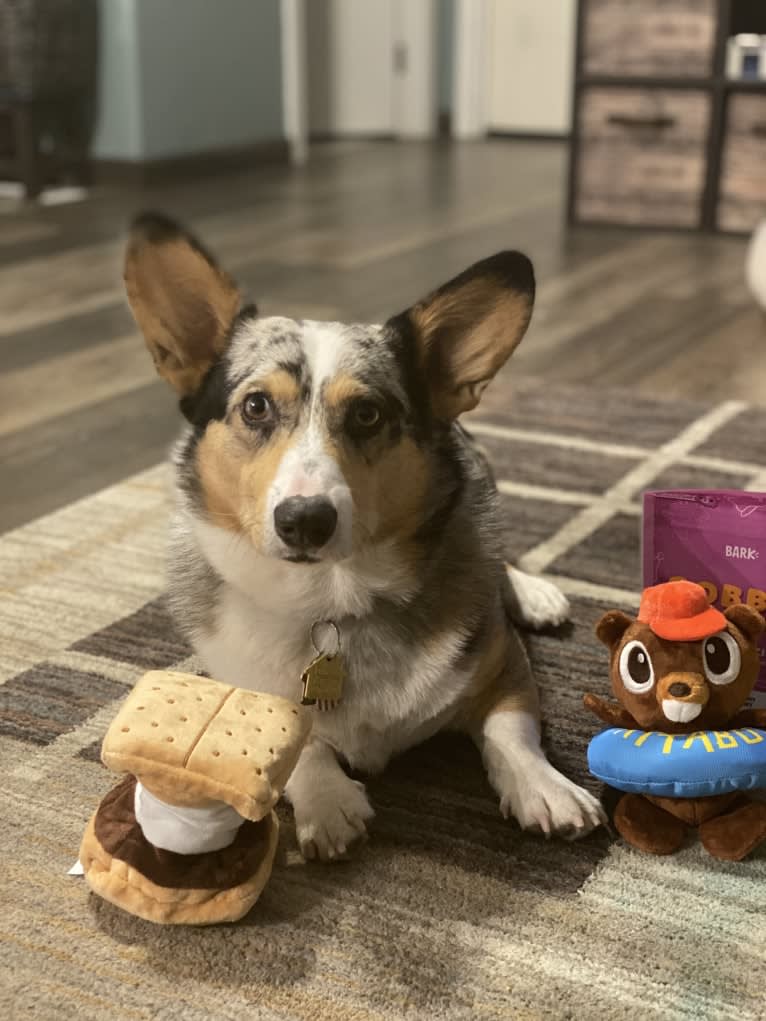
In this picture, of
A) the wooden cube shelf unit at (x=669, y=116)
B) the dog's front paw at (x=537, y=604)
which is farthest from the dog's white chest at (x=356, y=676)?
the wooden cube shelf unit at (x=669, y=116)

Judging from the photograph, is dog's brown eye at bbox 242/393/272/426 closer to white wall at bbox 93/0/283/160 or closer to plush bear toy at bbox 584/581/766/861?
plush bear toy at bbox 584/581/766/861

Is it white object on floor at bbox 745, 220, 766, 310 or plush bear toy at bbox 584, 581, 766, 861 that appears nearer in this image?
plush bear toy at bbox 584, 581, 766, 861

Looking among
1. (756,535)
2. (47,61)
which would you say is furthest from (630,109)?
(756,535)

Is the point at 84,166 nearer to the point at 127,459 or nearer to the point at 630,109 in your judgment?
the point at 630,109

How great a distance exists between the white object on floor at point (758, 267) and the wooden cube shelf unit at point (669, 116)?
3.96ft

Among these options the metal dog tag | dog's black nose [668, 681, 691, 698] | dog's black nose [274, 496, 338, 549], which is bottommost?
the metal dog tag

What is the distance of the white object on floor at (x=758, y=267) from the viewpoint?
3768 millimetres

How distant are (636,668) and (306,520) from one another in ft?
1.38

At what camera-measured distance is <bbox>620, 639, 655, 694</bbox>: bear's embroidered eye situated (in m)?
1.34

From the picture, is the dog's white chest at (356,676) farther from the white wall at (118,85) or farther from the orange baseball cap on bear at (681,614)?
the white wall at (118,85)

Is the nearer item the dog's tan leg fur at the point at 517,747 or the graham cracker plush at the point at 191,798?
the graham cracker plush at the point at 191,798

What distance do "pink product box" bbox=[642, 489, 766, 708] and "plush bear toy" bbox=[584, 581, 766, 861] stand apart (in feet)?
0.44

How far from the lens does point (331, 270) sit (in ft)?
14.6

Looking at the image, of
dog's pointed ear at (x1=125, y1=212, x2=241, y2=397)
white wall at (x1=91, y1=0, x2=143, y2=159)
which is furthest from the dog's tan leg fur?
white wall at (x1=91, y1=0, x2=143, y2=159)
